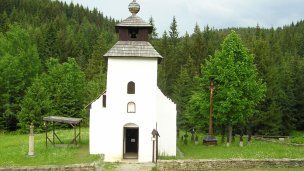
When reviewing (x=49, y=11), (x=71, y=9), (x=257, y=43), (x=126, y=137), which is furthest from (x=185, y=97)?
(x=71, y=9)

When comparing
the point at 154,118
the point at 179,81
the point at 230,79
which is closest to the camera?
the point at 154,118

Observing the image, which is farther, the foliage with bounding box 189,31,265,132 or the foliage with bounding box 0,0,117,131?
the foliage with bounding box 0,0,117,131

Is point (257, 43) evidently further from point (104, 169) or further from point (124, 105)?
point (104, 169)

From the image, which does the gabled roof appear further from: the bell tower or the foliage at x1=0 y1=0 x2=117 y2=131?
the foliage at x1=0 y1=0 x2=117 y2=131

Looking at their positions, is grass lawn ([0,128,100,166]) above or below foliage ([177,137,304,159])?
below

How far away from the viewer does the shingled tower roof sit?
28906 mm

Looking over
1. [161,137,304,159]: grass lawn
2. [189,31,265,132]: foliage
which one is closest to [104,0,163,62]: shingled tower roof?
[161,137,304,159]: grass lawn

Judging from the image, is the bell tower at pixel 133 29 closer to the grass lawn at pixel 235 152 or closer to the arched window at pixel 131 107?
the arched window at pixel 131 107

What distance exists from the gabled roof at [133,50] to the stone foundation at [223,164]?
317 inches

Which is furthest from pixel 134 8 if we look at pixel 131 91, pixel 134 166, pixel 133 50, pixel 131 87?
pixel 134 166

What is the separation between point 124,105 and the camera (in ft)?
94.5

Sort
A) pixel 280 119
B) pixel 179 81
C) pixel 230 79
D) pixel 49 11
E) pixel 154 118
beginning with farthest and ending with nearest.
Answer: pixel 49 11, pixel 179 81, pixel 280 119, pixel 230 79, pixel 154 118

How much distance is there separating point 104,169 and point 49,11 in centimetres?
14047

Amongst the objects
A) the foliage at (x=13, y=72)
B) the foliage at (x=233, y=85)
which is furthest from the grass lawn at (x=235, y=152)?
the foliage at (x=13, y=72)
